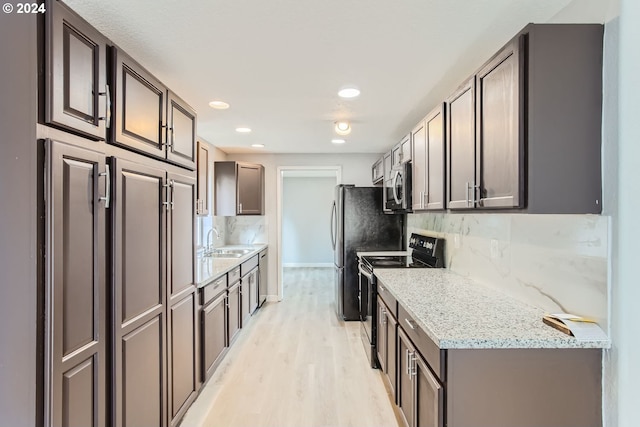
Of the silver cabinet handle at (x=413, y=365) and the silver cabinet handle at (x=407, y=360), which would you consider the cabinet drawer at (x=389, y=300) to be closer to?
the silver cabinet handle at (x=407, y=360)

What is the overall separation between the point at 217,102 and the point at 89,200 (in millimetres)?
1605

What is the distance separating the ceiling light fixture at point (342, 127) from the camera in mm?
3330

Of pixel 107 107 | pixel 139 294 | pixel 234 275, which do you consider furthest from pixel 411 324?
pixel 234 275

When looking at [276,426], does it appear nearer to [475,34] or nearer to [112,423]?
[112,423]

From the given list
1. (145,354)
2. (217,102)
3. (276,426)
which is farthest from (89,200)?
(276,426)

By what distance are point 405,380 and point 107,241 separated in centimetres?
174

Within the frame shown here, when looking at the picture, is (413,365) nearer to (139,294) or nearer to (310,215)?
(139,294)

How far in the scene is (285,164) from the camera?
511cm

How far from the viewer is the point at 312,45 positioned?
1776 mm

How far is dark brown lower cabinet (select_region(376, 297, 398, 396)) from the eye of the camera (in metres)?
2.30

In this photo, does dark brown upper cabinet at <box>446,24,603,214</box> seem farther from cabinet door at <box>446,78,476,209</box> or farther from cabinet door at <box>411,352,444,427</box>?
cabinet door at <box>411,352,444,427</box>

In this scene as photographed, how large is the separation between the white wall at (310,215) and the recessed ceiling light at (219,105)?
18.1ft

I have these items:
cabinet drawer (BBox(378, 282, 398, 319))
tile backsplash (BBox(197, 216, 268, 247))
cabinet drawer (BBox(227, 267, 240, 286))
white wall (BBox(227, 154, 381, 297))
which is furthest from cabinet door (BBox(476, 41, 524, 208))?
tile backsplash (BBox(197, 216, 268, 247))

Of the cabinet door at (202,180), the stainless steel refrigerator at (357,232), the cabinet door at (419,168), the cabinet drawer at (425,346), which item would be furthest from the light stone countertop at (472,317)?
the cabinet door at (202,180)
